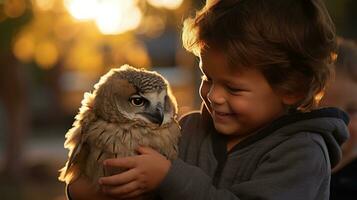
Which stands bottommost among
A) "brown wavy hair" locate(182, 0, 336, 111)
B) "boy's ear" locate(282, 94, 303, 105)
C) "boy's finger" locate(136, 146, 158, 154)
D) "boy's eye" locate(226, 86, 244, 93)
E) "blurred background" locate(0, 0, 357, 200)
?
"blurred background" locate(0, 0, 357, 200)

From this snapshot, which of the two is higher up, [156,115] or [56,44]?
[156,115]

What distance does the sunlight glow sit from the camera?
29.9ft

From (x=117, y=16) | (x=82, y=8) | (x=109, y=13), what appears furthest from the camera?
(x=117, y=16)

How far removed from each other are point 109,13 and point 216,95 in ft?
23.5

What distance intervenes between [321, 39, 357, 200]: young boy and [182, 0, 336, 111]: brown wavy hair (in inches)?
35.3

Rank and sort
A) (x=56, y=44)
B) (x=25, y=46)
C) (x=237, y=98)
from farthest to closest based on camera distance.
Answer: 1. (x=56, y=44)
2. (x=25, y=46)
3. (x=237, y=98)

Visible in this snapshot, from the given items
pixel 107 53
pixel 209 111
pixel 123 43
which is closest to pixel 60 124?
pixel 107 53

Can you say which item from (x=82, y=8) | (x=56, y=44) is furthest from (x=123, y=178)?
(x=56, y=44)

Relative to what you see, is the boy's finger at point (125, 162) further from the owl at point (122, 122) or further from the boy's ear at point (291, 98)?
the boy's ear at point (291, 98)

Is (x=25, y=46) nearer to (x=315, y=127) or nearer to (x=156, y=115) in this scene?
(x=156, y=115)

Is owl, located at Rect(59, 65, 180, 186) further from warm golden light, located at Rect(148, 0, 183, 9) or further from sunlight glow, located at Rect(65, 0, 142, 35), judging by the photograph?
warm golden light, located at Rect(148, 0, 183, 9)

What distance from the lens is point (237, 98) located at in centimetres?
224

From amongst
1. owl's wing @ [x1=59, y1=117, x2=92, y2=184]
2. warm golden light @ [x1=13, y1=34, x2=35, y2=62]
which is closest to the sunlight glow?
warm golden light @ [x1=13, y1=34, x2=35, y2=62]

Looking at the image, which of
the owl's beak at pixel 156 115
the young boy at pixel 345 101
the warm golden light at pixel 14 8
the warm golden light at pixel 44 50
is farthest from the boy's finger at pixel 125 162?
the warm golden light at pixel 44 50
